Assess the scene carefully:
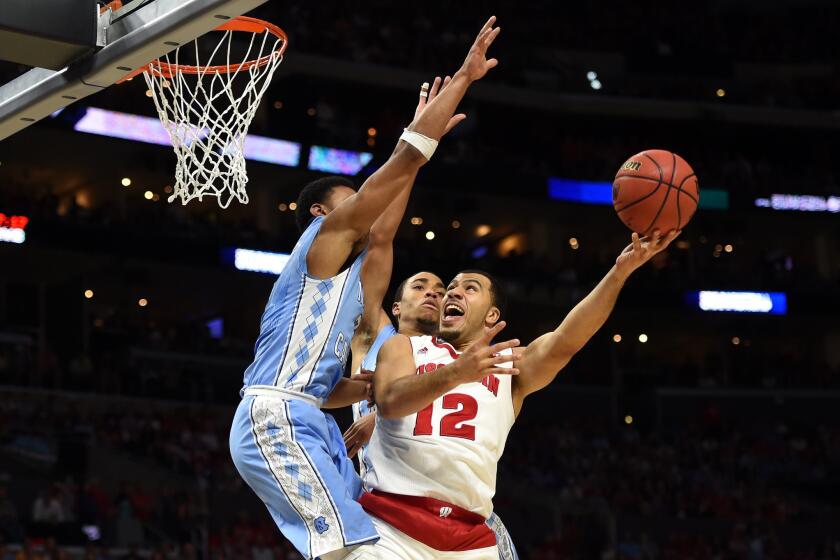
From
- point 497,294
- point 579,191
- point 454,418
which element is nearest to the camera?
point 454,418

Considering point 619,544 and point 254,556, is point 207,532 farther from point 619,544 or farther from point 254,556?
point 619,544

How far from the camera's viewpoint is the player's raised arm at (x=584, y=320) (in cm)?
504

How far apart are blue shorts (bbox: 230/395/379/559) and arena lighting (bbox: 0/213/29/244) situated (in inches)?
721

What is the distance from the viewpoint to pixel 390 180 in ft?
15.0

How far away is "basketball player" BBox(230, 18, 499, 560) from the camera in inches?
177

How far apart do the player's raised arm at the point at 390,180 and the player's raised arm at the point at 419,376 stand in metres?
0.50

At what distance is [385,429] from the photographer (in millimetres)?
4969

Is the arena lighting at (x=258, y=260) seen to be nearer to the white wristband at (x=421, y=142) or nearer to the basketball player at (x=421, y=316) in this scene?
the basketball player at (x=421, y=316)

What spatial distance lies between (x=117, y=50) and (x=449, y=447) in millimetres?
2052

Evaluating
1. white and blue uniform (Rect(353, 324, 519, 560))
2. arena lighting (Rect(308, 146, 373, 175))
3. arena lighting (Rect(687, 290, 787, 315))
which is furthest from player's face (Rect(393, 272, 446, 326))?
arena lighting (Rect(687, 290, 787, 315))

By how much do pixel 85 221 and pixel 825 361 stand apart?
19.9m

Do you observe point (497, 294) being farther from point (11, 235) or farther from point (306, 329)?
point (11, 235)

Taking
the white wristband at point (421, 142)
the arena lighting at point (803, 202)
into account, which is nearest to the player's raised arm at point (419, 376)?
the white wristband at point (421, 142)

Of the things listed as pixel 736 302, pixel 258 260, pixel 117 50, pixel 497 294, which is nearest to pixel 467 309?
pixel 497 294
